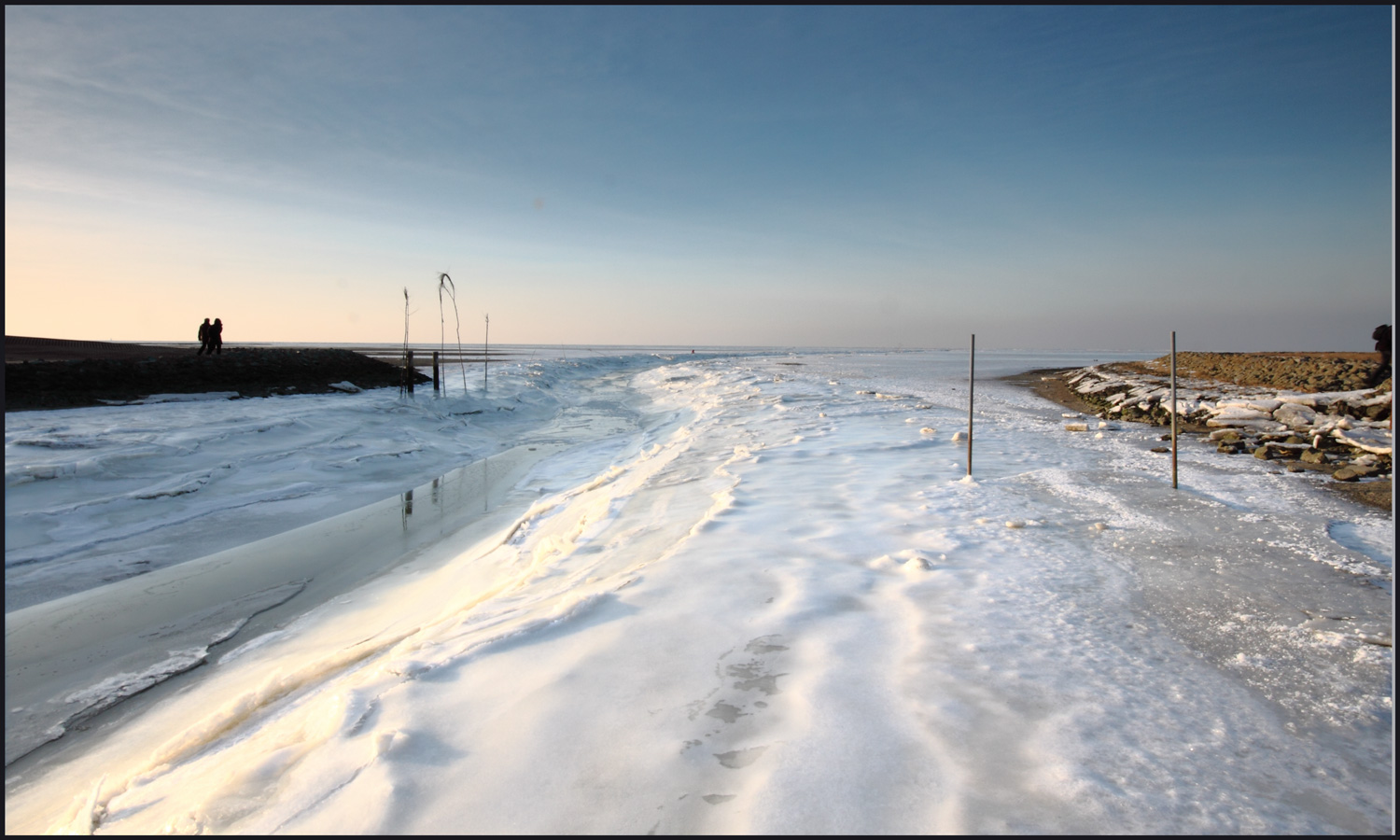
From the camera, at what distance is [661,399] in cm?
2433

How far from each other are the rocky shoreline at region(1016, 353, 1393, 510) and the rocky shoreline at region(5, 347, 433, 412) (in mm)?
21752

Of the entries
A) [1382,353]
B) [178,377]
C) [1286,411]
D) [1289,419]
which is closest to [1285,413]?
[1286,411]

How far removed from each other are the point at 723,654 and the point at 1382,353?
19.3 metres

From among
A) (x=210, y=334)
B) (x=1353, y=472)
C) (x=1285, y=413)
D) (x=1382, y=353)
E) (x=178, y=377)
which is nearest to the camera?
(x=1353, y=472)

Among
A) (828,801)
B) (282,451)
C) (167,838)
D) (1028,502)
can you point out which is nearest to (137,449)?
(282,451)

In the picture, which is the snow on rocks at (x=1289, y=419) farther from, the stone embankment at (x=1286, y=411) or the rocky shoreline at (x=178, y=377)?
the rocky shoreline at (x=178, y=377)

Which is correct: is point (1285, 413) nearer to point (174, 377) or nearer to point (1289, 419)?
point (1289, 419)

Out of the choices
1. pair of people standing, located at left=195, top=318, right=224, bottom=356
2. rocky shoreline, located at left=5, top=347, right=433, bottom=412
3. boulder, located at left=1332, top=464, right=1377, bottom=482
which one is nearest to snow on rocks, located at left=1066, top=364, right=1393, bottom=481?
boulder, located at left=1332, top=464, right=1377, bottom=482

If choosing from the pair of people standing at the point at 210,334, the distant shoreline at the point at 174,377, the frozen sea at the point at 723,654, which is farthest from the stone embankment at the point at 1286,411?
the pair of people standing at the point at 210,334

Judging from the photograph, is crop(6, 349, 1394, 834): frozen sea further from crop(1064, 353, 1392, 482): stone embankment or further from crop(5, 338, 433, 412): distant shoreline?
crop(5, 338, 433, 412): distant shoreline

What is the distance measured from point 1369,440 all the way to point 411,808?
12442 millimetres

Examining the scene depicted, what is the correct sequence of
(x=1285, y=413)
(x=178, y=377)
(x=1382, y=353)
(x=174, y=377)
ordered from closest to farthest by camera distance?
1. (x=1285, y=413)
2. (x=1382, y=353)
3. (x=174, y=377)
4. (x=178, y=377)

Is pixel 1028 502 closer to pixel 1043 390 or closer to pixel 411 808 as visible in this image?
pixel 411 808

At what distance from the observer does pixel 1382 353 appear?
47.4 feet
